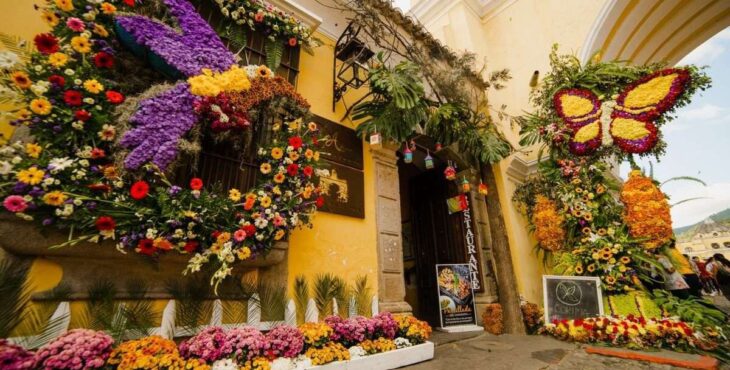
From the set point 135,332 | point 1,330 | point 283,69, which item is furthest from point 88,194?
point 283,69

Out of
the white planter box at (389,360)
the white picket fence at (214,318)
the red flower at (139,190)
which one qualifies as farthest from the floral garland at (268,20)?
the white planter box at (389,360)

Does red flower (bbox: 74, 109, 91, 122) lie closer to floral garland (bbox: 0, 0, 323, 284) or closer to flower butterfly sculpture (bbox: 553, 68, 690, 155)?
floral garland (bbox: 0, 0, 323, 284)

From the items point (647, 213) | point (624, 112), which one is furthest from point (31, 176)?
point (624, 112)

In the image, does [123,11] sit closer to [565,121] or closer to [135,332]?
[135,332]

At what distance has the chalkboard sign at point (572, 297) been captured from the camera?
4512 millimetres

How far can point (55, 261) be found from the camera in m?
2.02

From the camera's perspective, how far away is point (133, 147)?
7.01ft

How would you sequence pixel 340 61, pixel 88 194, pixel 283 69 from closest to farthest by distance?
pixel 88 194 < pixel 283 69 < pixel 340 61

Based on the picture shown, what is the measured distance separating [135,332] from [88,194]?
100 centimetres

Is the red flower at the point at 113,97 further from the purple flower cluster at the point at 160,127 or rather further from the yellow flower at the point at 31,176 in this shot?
the yellow flower at the point at 31,176

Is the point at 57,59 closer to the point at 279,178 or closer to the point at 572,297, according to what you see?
the point at 279,178

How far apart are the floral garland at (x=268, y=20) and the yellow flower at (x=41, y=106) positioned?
1945mm

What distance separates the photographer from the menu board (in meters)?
4.77

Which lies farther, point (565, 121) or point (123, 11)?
point (565, 121)
